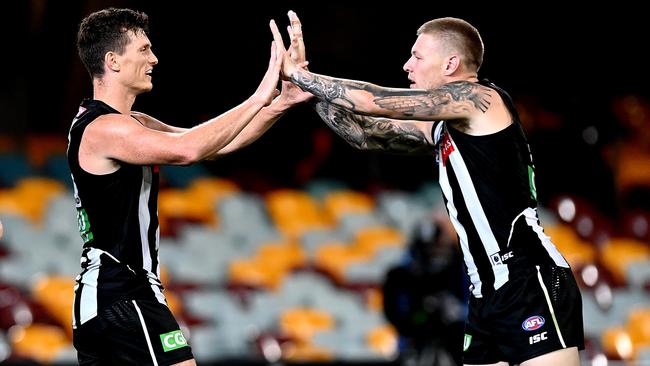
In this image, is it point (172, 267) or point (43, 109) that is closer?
point (172, 267)

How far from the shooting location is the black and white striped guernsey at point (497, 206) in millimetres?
A: 4934

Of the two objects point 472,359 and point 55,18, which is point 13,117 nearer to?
point 55,18

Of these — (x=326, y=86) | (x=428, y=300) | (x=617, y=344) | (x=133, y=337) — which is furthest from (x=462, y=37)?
(x=617, y=344)

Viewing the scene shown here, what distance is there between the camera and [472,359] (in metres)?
5.00

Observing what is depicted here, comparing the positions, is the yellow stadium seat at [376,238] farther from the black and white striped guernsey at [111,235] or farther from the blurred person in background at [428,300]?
the black and white striped guernsey at [111,235]

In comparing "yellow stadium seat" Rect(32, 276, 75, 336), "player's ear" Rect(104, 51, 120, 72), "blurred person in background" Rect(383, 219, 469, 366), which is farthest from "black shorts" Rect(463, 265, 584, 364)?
"yellow stadium seat" Rect(32, 276, 75, 336)

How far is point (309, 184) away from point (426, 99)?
26.0ft

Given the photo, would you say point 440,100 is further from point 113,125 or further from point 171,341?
point 171,341

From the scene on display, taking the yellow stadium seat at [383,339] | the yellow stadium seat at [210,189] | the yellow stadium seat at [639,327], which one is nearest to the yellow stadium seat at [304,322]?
the yellow stadium seat at [383,339]

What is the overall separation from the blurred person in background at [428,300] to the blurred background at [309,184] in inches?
1.6

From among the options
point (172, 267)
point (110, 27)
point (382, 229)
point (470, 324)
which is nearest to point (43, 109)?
point (172, 267)

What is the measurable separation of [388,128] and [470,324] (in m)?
1.15

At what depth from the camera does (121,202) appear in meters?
4.89

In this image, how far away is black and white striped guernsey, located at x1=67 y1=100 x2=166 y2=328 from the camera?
4.87 meters
